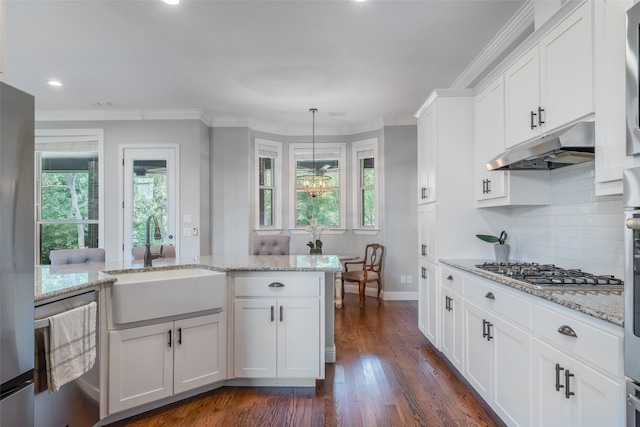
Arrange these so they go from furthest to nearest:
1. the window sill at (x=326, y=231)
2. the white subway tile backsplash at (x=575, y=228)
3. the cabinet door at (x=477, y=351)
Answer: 1. the window sill at (x=326, y=231)
2. the cabinet door at (x=477, y=351)
3. the white subway tile backsplash at (x=575, y=228)

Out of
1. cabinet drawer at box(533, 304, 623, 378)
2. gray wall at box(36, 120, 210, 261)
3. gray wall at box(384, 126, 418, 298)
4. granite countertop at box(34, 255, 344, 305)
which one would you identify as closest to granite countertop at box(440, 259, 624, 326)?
cabinet drawer at box(533, 304, 623, 378)

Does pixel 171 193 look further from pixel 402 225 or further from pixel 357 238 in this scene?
pixel 402 225

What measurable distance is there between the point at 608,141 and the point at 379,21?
190 centimetres

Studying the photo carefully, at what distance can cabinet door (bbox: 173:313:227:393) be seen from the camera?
221 cm

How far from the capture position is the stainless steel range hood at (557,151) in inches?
63.9

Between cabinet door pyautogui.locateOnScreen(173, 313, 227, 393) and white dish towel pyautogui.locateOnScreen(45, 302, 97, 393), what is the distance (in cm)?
52

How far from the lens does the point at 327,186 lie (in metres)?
5.85

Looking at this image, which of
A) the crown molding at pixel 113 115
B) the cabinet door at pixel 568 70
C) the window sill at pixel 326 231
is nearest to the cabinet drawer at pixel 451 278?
the cabinet door at pixel 568 70

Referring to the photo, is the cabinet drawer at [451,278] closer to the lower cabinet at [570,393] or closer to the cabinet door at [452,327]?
the cabinet door at [452,327]

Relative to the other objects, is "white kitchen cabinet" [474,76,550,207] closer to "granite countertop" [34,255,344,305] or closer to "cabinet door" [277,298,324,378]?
"granite countertop" [34,255,344,305]

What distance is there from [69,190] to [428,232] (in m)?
5.00

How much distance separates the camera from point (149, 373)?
2.11 metres

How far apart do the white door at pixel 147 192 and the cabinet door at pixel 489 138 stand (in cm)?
398

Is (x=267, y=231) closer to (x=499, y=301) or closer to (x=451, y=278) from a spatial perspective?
(x=451, y=278)
